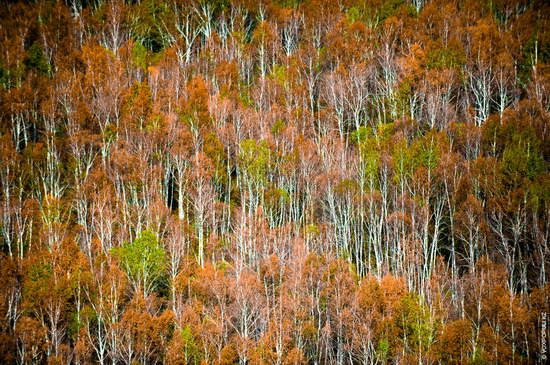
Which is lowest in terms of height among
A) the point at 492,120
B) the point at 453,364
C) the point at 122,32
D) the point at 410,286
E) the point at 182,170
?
the point at 453,364

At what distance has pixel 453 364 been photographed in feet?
123

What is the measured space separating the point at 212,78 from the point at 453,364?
135ft

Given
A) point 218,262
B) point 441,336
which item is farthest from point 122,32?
point 441,336

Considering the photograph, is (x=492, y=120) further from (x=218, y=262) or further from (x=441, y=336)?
(x=218, y=262)

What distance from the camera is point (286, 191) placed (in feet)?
175

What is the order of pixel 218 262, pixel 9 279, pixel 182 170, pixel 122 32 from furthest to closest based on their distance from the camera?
pixel 122 32 → pixel 182 170 → pixel 218 262 → pixel 9 279

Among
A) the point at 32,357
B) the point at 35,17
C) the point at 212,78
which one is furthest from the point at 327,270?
the point at 35,17

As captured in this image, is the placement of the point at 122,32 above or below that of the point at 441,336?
above

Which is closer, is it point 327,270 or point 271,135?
point 327,270

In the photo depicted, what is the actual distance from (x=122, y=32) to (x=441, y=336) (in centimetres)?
5434

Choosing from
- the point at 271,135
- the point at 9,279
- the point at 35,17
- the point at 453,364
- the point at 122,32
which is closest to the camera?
the point at 453,364

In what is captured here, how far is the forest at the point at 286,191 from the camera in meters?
39.6

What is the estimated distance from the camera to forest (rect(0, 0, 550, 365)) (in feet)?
130

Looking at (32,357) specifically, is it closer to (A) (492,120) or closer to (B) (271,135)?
(B) (271,135)
